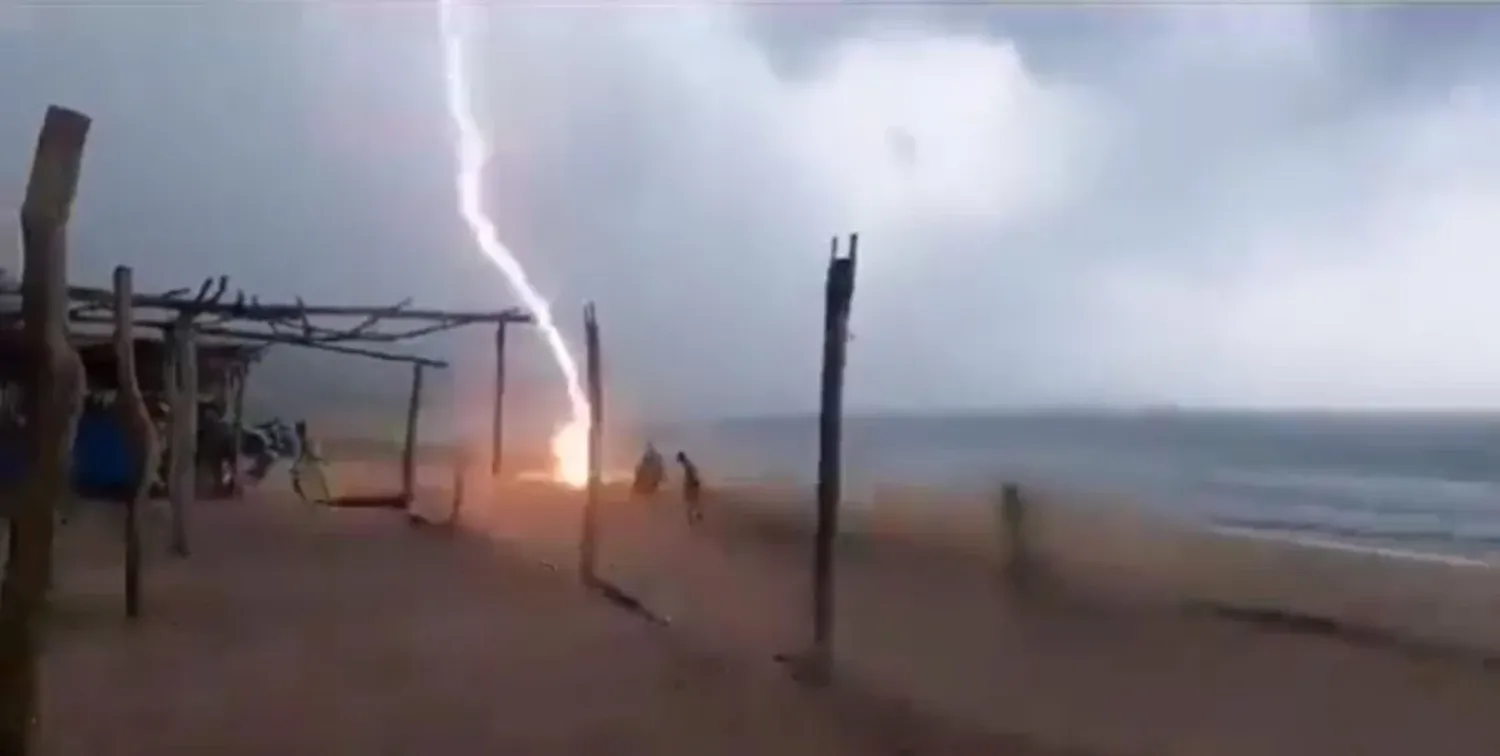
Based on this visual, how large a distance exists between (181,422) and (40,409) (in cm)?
742

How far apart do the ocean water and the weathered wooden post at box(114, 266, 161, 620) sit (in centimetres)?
2577

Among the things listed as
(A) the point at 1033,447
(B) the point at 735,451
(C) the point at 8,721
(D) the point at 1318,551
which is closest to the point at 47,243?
(C) the point at 8,721

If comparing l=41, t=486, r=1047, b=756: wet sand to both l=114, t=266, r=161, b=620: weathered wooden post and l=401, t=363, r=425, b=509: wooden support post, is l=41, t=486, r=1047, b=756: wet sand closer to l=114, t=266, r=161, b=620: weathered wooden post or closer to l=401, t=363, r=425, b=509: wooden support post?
l=114, t=266, r=161, b=620: weathered wooden post

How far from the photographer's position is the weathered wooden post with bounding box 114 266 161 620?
906 centimetres

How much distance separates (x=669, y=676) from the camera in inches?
360

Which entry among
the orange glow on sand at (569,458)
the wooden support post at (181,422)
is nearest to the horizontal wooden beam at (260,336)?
the wooden support post at (181,422)

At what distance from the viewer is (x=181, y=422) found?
11875mm

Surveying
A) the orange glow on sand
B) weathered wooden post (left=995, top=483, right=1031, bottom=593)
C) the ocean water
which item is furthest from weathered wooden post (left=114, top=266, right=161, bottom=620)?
the ocean water

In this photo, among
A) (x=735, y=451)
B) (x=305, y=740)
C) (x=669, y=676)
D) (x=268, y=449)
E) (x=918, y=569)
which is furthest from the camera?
(x=735, y=451)

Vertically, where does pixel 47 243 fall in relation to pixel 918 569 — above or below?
above

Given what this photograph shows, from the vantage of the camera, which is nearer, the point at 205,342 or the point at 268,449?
the point at 205,342

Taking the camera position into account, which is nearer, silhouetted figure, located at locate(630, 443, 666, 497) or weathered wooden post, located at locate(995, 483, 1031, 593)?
weathered wooden post, located at locate(995, 483, 1031, 593)

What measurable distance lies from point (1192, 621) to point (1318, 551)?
12.5 meters

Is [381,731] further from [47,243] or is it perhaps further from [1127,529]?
[1127,529]
